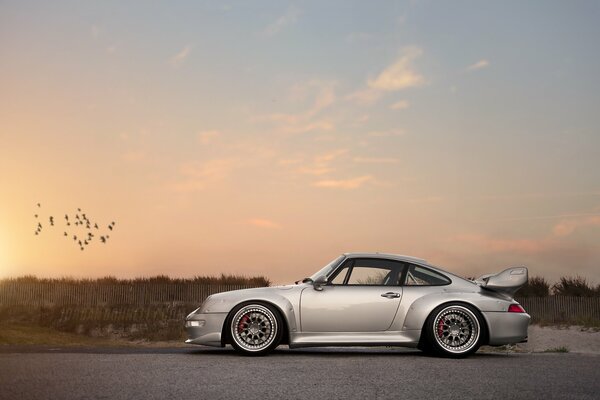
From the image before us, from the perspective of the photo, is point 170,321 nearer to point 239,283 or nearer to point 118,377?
point 239,283

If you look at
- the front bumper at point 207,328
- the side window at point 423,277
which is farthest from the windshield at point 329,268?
the front bumper at point 207,328

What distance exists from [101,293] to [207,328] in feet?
122

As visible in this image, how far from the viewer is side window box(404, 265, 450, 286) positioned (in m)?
12.8

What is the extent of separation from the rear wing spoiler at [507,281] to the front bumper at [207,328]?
4362 mm

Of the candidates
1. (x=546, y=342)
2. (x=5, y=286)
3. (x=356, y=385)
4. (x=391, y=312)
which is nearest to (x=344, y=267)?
(x=391, y=312)

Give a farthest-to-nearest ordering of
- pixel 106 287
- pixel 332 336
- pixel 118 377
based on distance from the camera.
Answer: pixel 106 287
pixel 332 336
pixel 118 377

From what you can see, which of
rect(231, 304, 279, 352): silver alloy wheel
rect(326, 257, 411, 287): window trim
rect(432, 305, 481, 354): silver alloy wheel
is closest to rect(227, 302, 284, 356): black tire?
rect(231, 304, 279, 352): silver alloy wheel

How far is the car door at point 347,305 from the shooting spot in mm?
12273

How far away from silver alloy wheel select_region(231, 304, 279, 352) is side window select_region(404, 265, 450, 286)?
236 cm

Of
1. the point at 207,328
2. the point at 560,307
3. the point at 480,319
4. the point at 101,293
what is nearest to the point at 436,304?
the point at 480,319

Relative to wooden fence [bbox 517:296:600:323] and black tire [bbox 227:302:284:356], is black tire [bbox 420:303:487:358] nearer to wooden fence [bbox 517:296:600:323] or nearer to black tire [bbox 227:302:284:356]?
black tire [bbox 227:302:284:356]

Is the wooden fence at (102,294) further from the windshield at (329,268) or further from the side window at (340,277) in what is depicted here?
the side window at (340,277)

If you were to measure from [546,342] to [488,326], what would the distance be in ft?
60.0

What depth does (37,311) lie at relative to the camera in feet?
153
